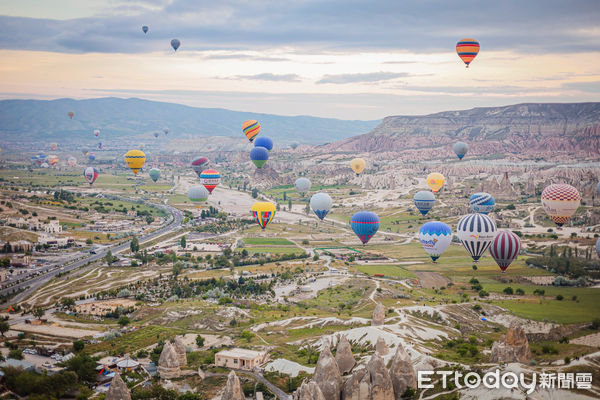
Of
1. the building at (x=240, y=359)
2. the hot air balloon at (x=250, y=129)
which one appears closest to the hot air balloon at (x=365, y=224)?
the building at (x=240, y=359)

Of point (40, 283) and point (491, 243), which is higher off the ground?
point (491, 243)

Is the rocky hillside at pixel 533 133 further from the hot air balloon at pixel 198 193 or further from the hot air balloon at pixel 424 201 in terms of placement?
the hot air balloon at pixel 198 193

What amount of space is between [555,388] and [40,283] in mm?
51121

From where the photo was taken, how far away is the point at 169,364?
116 ft

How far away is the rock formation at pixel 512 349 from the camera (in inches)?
1230

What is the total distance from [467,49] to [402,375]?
5537 cm

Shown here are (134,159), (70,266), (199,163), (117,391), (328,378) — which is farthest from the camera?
(199,163)

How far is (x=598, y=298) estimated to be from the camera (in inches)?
2085

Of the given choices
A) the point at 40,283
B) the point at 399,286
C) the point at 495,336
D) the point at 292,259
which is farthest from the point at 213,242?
the point at 495,336

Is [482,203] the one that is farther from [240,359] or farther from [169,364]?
[169,364]

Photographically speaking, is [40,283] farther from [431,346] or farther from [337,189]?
[337,189]

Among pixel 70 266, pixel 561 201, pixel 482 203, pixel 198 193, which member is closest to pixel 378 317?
pixel 561 201

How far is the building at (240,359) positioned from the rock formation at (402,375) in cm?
1030


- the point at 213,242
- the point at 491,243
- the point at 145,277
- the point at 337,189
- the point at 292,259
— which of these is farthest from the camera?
the point at 337,189
